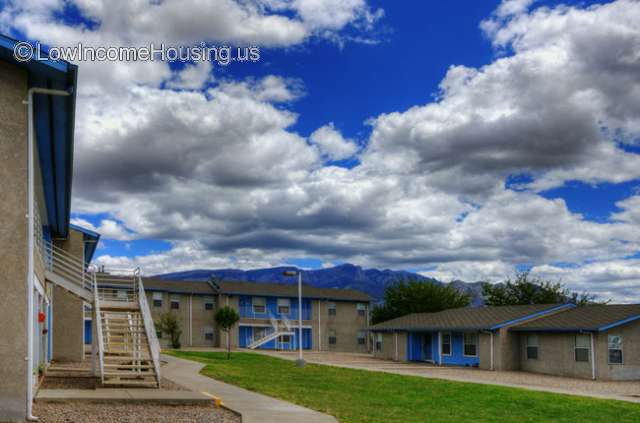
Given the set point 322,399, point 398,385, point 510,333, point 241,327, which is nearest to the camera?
point 322,399

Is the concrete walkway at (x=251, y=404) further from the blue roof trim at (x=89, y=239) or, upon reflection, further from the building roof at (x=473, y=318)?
the building roof at (x=473, y=318)

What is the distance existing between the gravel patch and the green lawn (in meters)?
2.57

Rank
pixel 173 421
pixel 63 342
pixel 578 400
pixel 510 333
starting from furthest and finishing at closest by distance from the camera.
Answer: pixel 510 333
pixel 63 342
pixel 578 400
pixel 173 421

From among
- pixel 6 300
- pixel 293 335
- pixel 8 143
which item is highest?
pixel 8 143

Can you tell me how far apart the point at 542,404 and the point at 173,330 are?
37.9m

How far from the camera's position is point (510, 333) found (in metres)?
38.0

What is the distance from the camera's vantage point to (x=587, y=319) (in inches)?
1335

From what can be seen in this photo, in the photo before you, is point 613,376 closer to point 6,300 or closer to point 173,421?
point 173,421

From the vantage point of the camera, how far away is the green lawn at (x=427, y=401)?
16938mm

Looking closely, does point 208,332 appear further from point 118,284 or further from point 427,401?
point 427,401

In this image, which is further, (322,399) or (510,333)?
(510,333)

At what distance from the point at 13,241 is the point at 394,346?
3805 cm

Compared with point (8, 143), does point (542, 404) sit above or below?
below

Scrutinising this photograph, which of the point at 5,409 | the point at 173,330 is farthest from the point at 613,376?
the point at 173,330
